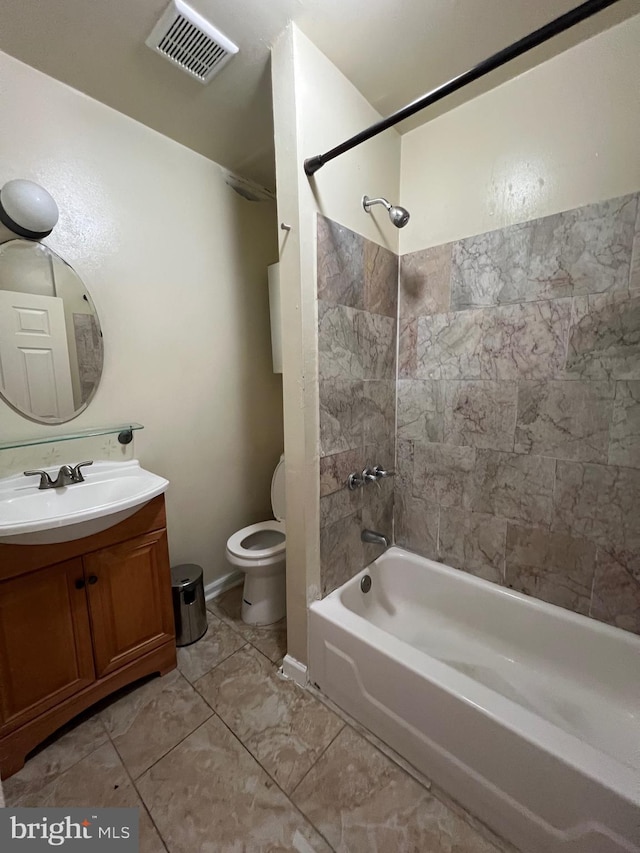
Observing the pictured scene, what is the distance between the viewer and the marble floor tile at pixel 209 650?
1.50 meters

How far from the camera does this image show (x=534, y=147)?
1293 millimetres

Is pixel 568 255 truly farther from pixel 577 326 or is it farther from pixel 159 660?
pixel 159 660

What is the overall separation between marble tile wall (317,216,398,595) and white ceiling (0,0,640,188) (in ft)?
1.93

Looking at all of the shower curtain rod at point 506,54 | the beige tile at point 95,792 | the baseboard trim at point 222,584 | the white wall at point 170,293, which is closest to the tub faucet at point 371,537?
the white wall at point 170,293

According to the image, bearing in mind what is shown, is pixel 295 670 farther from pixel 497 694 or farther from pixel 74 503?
pixel 74 503

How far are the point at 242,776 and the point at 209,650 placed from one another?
1.92ft

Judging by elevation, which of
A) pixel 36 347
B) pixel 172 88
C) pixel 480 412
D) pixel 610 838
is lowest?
pixel 610 838

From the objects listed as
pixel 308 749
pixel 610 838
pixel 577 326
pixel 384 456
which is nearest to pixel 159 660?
pixel 308 749

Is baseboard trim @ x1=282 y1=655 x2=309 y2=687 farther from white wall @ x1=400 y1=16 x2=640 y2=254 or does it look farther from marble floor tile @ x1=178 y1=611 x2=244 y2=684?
white wall @ x1=400 y1=16 x2=640 y2=254

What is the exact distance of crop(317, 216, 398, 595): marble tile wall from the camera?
1.33 meters

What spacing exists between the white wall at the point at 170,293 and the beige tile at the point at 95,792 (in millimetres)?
831

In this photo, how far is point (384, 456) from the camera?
1.73 m

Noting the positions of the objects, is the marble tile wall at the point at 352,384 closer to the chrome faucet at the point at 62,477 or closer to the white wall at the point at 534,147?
the white wall at the point at 534,147

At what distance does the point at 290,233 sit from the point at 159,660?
181 centimetres
